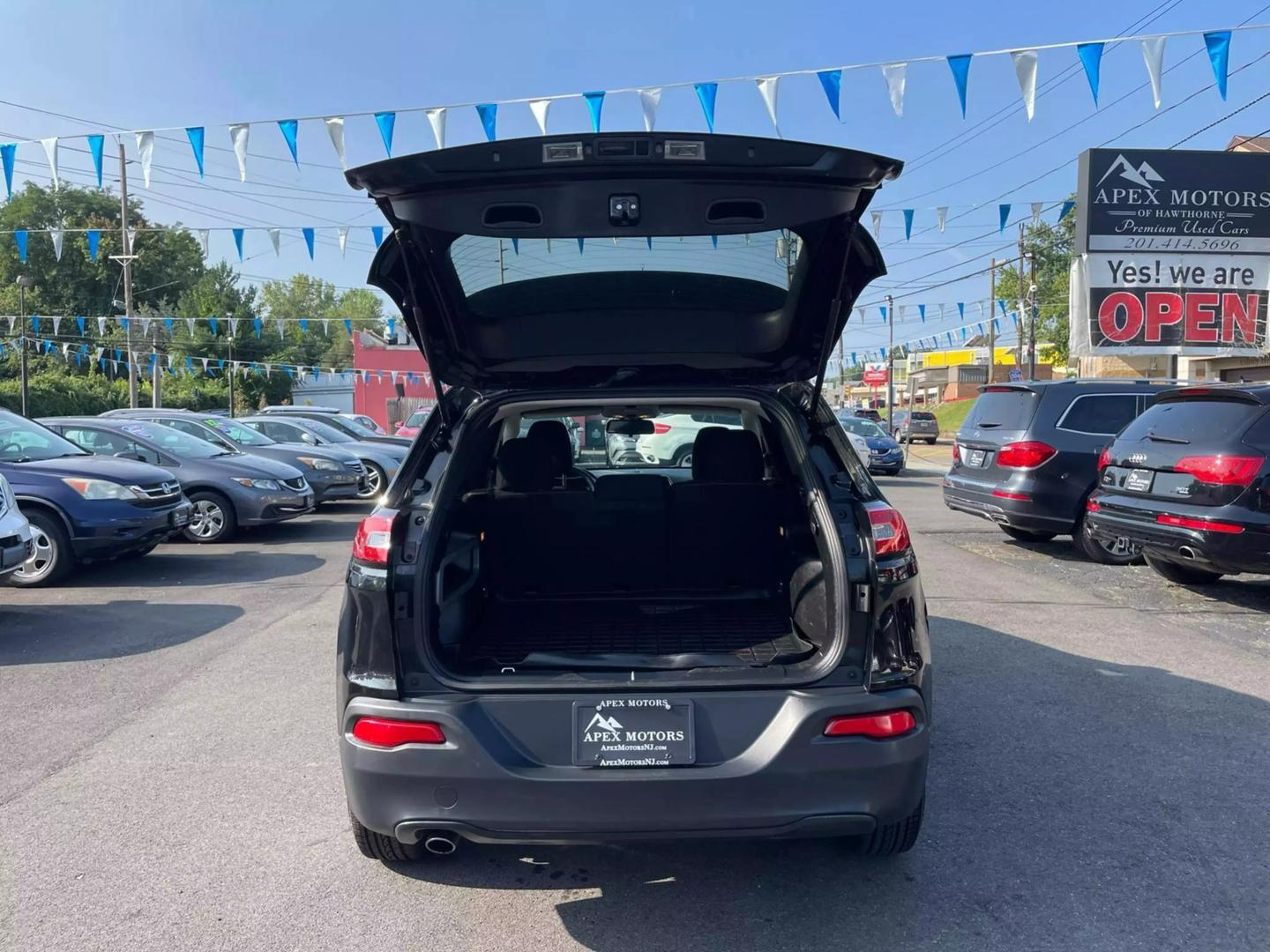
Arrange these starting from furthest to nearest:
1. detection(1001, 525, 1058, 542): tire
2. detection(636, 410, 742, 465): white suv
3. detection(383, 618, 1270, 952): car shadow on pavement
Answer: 1. detection(1001, 525, 1058, 542): tire
2. detection(636, 410, 742, 465): white suv
3. detection(383, 618, 1270, 952): car shadow on pavement

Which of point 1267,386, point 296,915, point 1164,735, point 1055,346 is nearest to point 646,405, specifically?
point 296,915

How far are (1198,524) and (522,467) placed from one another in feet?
16.2

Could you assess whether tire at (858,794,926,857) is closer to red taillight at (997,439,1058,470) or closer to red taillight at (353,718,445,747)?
red taillight at (353,718,445,747)

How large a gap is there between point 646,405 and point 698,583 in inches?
44.9

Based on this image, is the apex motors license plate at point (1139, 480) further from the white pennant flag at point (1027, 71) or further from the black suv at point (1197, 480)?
the white pennant flag at point (1027, 71)

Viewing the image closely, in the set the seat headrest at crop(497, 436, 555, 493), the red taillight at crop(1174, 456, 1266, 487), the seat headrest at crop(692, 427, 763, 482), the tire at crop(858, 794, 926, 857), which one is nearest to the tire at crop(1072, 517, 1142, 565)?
the red taillight at crop(1174, 456, 1266, 487)

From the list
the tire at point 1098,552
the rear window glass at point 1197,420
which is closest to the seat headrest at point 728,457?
the rear window glass at point 1197,420

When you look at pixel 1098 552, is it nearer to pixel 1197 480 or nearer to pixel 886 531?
pixel 1197 480

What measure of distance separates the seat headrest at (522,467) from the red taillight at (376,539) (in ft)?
4.77

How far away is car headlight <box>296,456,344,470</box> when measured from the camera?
523 inches

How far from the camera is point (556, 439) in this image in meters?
4.59

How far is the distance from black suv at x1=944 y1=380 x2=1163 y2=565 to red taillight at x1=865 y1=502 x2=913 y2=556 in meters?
6.86

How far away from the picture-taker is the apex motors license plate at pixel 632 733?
2.60m

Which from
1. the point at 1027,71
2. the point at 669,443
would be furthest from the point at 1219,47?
the point at 669,443
